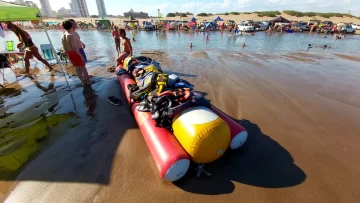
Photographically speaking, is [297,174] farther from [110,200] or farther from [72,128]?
[72,128]

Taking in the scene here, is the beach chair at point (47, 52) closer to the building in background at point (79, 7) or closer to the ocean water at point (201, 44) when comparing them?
the ocean water at point (201, 44)

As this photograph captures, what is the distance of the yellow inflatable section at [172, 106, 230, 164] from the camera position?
2312 millimetres

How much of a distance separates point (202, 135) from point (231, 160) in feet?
3.58

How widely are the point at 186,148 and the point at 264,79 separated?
19.4ft

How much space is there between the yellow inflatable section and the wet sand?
537 millimetres

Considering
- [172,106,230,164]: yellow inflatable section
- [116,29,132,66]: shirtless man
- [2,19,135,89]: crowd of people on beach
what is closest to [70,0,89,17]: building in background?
[2,19,135,89]: crowd of people on beach

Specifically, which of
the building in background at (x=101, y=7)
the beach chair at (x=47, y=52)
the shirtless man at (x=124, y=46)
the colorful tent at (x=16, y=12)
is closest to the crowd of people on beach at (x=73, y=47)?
the shirtless man at (x=124, y=46)

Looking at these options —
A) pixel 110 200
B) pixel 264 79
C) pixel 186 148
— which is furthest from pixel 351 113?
pixel 110 200

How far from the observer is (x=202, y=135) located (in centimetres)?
229

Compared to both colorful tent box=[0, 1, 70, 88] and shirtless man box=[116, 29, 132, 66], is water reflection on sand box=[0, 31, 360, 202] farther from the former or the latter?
colorful tent box=[0, 1, 70, 88]

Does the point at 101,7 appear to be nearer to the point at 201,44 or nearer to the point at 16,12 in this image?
the point at 201,44

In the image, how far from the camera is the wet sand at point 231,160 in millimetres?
2467

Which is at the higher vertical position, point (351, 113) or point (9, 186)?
point (9, 186)

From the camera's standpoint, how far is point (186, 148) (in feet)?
7.98
